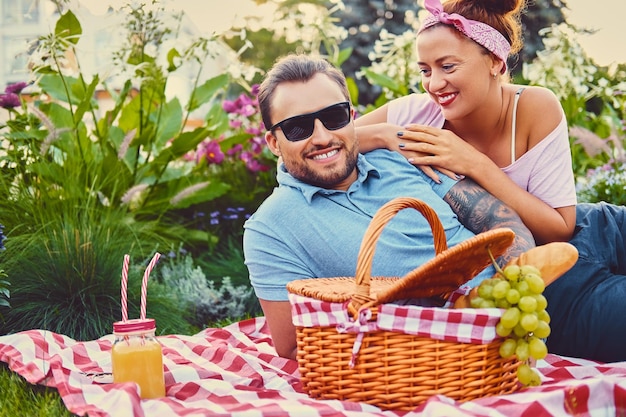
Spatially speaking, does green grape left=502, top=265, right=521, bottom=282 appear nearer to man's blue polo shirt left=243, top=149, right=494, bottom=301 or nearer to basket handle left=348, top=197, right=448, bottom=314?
basket handle left=348, top=197, right=448, bottom=314

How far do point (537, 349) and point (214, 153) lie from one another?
4151 millimetres

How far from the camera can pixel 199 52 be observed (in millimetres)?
6035

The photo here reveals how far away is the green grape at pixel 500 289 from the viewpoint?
2428 mm

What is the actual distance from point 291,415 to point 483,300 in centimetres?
67

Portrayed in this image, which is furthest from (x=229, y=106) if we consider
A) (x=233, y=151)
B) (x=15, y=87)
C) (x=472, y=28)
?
(x=472, y=28)

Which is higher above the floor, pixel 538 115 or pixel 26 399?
pixel 538 115

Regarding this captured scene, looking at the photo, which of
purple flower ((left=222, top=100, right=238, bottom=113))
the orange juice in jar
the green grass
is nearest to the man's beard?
the orange juice in jar

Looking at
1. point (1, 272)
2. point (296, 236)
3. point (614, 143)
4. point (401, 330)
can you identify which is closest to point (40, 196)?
point (1, 272)

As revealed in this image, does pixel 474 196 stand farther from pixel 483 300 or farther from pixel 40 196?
pixel 40 196

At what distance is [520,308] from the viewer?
2.42 metres

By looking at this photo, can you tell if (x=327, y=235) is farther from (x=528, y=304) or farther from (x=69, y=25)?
(x=69, y=25)

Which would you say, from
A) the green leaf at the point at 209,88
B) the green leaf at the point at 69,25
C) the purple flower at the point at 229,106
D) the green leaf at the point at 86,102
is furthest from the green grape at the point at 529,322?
the purple flower at the point at 229,106

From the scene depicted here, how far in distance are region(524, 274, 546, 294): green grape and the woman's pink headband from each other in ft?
4.90

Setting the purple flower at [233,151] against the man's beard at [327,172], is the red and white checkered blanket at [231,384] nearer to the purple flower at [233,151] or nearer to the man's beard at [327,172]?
the man's beard at [327,172]
